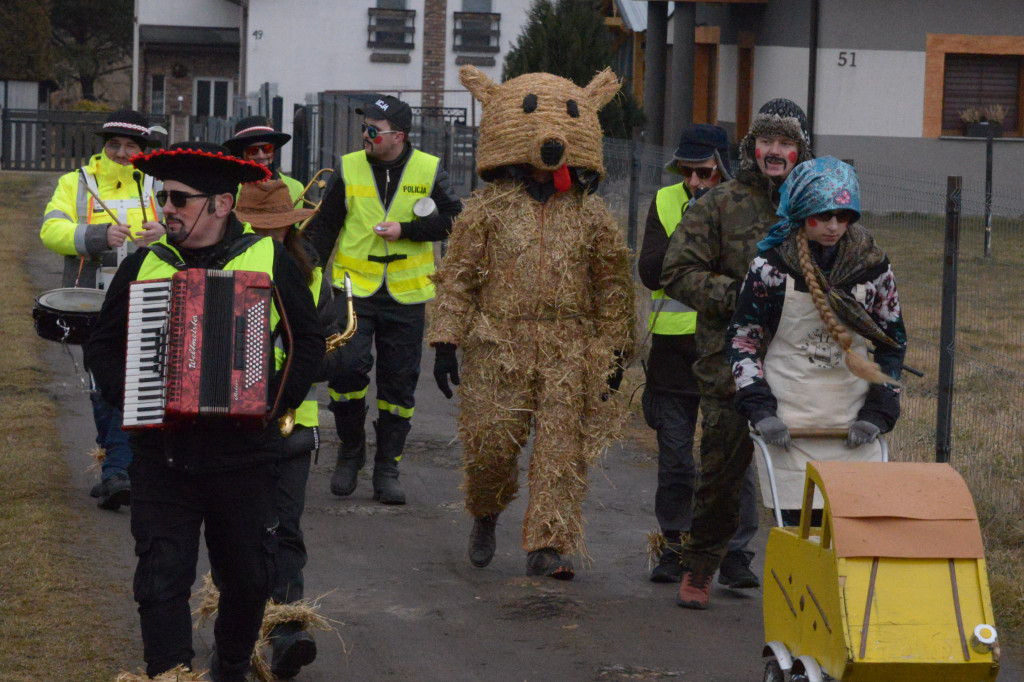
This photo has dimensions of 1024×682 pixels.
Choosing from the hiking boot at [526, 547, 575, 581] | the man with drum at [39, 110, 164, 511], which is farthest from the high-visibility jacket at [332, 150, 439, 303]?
the hiking boot at [526, 547, 575, 581]

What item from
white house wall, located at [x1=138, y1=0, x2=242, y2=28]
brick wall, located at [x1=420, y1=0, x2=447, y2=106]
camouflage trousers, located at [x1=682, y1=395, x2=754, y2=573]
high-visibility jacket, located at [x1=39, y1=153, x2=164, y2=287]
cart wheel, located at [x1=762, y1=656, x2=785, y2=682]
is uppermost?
white house wall, located at [x1=138, y1=0, x2=242, y2=28]

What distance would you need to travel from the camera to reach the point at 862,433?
475 cm

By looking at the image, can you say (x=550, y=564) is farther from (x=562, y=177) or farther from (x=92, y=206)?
(x=92, y=206)

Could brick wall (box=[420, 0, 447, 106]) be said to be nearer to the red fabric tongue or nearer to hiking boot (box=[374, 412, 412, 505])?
hiking boot (box=[374, 412, 412, 505])

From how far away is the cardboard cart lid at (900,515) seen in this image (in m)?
3.99

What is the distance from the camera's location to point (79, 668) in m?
5.06

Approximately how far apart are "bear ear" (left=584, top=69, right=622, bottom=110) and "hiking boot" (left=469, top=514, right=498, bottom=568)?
2033 millimetres

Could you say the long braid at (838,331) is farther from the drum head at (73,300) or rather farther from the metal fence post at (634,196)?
the metal fence post at (634,196)

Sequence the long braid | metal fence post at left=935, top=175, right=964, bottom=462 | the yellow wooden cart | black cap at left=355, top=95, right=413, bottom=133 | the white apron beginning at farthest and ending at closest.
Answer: black cap at left=355, top=95, right=413, bottom=133 < metal fence post at left=935, top=175, right=964, bottom=462 < the white apron < the long braid < the yellow wooden cart

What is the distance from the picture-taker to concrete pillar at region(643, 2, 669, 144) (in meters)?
26.9

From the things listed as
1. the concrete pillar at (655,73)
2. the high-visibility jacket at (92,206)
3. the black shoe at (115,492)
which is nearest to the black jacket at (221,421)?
the high-visibility jacket at (92,206)

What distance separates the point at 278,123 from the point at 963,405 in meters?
13.3

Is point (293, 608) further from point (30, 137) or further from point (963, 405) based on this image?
point (30, 137)

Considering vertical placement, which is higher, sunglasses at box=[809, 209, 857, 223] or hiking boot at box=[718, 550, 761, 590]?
sunglasses at box=[809, 209, 857, 223]
